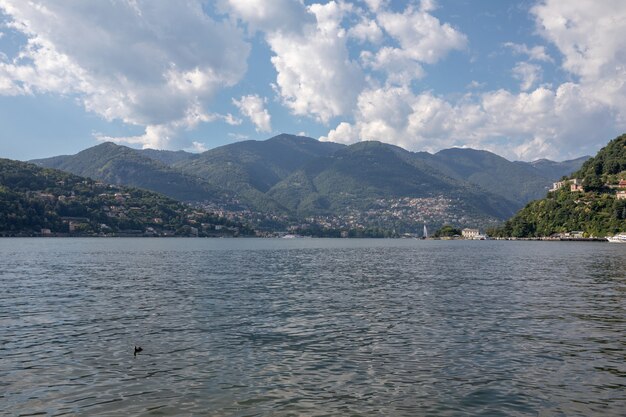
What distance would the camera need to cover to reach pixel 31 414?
614 inches

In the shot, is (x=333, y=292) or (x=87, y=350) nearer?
(x=87, y=350)

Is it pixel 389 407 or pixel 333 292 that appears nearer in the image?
pixel 389 407

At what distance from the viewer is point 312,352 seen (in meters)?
23.5

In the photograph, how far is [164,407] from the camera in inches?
645

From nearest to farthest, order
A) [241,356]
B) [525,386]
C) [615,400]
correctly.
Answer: [615,400], [525,386], [241,356]

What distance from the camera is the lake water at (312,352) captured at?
55.5ft

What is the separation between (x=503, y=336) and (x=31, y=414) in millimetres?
22798

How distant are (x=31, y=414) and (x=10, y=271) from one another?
59118 millimetres

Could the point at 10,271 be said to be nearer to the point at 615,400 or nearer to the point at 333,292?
the point at 333,292

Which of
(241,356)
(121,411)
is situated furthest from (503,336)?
(121,411)

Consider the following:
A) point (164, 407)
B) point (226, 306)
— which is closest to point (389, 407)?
point (164, 407)

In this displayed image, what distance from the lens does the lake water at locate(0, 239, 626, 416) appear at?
55.5ft

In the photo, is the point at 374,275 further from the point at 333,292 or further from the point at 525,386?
the point at 525,386

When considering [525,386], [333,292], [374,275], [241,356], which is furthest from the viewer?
[374,275]
